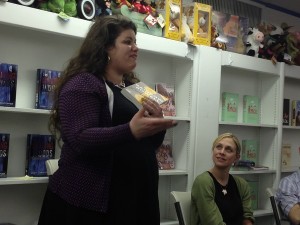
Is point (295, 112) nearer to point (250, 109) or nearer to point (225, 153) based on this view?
point (250, 109)

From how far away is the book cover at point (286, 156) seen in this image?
452 cm

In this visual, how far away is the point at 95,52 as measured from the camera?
62.2 inches

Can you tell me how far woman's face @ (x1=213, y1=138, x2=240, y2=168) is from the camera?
9.77 ft

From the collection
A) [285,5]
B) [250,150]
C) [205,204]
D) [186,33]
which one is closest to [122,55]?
[205,204]

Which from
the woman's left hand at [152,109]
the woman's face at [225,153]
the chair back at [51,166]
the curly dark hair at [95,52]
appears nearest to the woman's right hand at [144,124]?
the woman's left hand at [152,109]

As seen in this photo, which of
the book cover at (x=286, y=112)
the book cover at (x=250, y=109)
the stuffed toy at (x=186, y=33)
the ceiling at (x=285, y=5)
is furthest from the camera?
the ceiling at (x=285, y=5)

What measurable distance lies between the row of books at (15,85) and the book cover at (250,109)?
205cm

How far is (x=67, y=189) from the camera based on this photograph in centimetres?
146

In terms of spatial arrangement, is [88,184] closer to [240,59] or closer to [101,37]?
[101,37]

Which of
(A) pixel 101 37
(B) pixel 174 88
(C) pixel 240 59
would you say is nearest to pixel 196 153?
(B) pixel 174 88

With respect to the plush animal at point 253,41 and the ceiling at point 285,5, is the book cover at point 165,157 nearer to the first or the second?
the plush animal at point 253,41

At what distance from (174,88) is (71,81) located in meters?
2.18

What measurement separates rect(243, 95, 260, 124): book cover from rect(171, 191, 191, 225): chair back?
1489 millimetres

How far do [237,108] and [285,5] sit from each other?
1.58 meters
